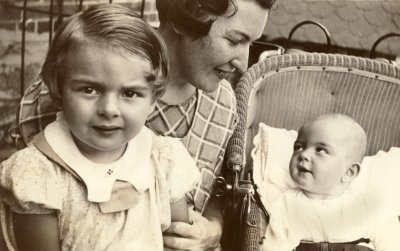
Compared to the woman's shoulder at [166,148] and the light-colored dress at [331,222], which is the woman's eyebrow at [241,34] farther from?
the light-colored dress at [331,222]

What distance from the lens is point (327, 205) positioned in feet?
2.81

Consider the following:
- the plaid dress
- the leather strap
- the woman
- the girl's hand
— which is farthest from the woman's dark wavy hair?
the leather strap

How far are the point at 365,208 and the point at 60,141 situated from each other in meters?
0.49

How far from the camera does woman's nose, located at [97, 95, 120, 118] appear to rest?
577mm

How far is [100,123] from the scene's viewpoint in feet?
1.92

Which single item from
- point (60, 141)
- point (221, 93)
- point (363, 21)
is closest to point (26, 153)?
point (60, 141)

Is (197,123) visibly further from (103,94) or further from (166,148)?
(103,94)

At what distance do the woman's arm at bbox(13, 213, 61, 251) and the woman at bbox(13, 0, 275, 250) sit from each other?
0.40 ft

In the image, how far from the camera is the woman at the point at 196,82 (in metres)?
0.70

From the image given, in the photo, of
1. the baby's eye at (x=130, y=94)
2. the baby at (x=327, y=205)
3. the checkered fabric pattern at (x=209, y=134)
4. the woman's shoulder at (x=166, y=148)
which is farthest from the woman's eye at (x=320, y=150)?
the baby's eye at (x=130, y=94)

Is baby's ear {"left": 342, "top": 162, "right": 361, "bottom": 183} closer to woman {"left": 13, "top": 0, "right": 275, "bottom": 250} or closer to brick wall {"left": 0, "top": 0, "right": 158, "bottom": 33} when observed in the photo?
woman {"left": 13, "top": 0, "right": 275, "bottom": 250}

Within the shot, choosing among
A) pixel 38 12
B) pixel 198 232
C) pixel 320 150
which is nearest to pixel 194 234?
pixel 198 232

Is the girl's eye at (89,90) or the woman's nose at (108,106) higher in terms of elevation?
the girl's eye at (89,90)

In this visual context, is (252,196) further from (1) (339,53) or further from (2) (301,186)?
(1) (339,53)
